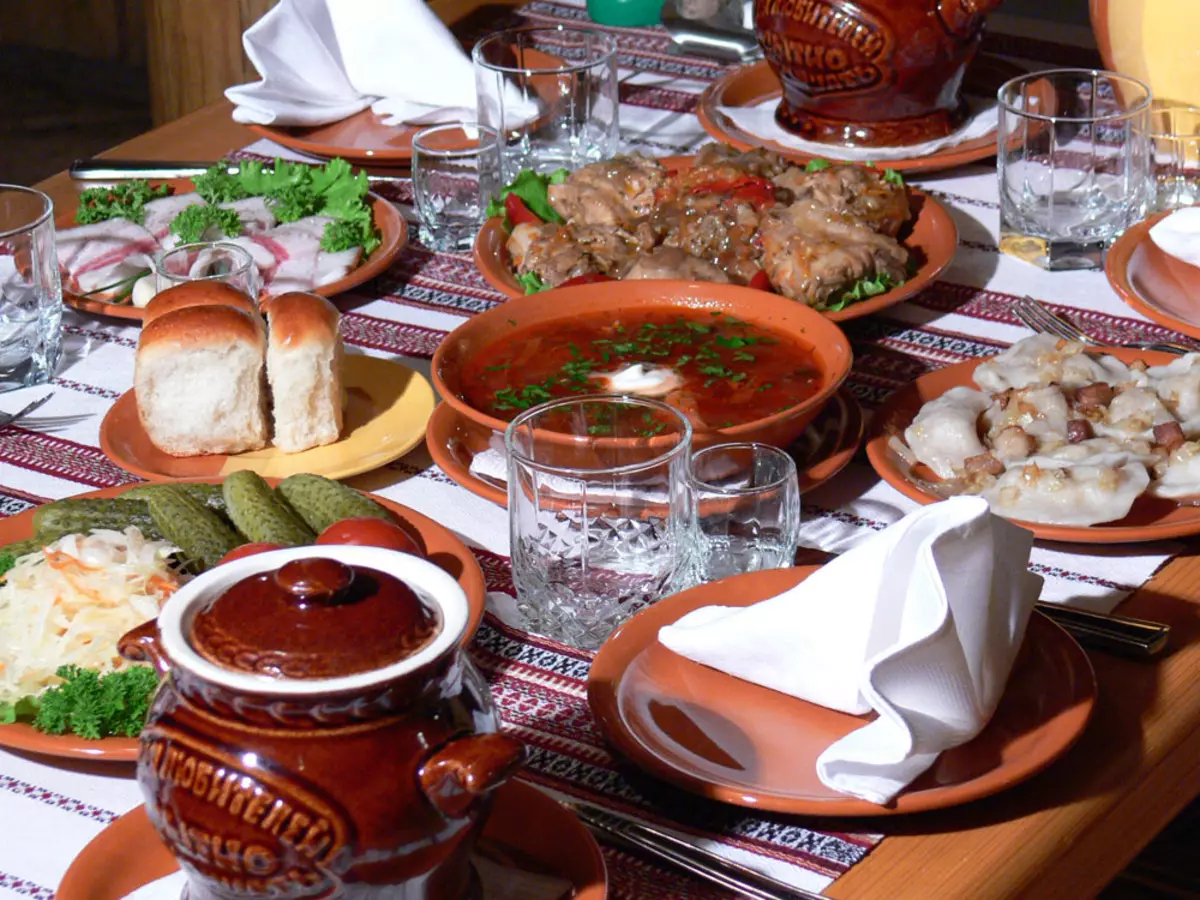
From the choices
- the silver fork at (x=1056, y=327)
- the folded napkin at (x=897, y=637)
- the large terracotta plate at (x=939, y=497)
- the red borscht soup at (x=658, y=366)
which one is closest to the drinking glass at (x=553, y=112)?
the red borscht soup at (x=658, y=366)

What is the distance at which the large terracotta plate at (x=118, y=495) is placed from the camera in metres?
1.20

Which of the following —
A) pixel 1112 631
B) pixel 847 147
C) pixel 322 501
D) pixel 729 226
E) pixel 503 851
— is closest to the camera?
pixel 503 851

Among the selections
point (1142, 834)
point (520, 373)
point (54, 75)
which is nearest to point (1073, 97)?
point (520, 373)

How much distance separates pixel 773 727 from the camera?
122 cm

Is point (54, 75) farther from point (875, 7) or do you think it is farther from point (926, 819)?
point (926, 819)

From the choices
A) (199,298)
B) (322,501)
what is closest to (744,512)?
(322,501)

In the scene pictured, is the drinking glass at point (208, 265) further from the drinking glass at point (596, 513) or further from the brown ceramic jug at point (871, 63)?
the brown ceramic jug at point (871, 63)

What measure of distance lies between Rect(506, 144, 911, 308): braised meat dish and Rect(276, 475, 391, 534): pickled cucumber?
0.64 m

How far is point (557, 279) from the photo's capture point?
82.6 inches

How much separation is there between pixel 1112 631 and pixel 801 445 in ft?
1.52

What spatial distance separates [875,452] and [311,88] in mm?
1535

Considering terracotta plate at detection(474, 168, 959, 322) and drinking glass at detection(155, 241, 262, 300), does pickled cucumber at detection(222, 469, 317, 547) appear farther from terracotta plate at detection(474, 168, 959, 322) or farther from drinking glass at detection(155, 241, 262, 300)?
terracotta plate at detection(474, 168, 959, 322)

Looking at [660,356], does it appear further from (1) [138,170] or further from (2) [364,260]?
(1) [138,170]

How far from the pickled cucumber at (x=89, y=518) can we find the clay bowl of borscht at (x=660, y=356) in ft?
1.17
